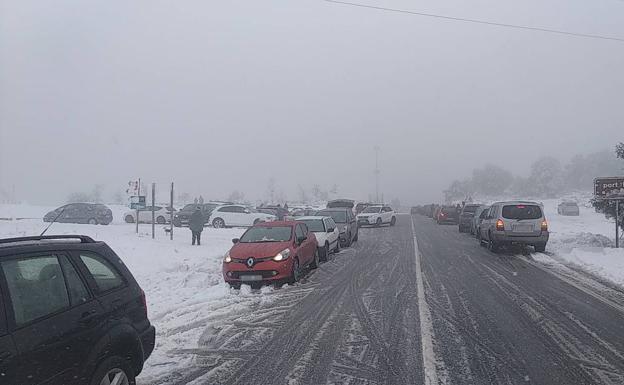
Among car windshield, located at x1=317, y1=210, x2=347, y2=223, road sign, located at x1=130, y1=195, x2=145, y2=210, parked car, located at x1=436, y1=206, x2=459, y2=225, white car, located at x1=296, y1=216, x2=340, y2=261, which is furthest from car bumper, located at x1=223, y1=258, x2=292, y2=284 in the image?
parked car, located at x1=436, y1=206, x2=459, y2=225

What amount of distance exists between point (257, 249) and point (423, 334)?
5344 mm

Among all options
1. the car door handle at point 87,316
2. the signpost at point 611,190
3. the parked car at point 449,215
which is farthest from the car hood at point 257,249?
the parked car at point 449,215

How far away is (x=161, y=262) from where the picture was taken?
13227mm

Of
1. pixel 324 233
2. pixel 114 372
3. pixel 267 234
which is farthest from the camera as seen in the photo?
pixel 324 233

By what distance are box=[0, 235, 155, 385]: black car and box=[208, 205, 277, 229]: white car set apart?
26.1 m

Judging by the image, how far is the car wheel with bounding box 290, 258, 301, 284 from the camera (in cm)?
1135

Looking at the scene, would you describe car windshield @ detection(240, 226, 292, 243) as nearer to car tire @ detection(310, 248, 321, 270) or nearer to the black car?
car tire @ detection(310, 248, 321, 270)

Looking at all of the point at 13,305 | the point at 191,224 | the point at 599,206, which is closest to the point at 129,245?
the point at 191,224

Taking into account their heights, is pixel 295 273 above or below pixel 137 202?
below

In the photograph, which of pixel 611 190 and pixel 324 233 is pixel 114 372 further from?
pixel 611 190

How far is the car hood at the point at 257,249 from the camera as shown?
11039 mm

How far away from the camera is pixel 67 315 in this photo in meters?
3.68

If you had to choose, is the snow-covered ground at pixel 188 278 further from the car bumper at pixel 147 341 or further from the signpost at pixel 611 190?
the signpost at pixel 611 190

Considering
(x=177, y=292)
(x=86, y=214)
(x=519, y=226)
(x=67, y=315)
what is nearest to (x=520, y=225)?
(x=519, y=226)
